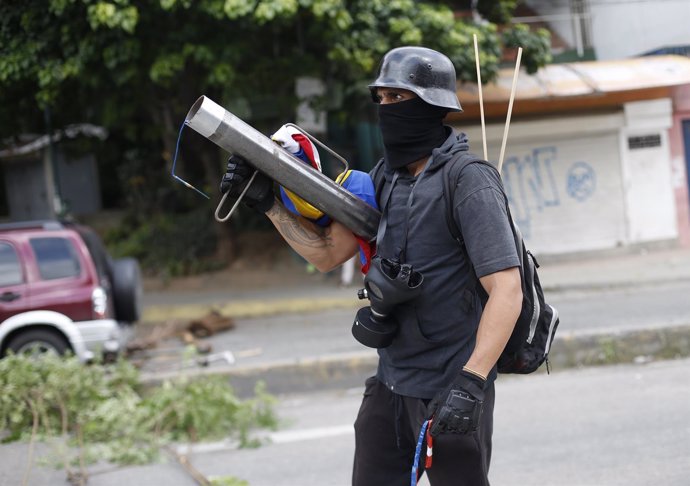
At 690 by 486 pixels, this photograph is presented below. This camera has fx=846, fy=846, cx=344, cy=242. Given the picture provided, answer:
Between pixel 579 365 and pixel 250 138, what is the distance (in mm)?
5299

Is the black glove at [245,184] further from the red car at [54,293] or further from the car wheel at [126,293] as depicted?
the car wheel at [126,293]

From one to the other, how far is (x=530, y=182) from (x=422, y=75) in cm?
1233

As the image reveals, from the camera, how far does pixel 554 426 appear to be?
5570mm

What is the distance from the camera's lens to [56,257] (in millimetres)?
8453

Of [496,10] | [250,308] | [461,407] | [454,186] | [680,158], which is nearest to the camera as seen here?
[461,407]

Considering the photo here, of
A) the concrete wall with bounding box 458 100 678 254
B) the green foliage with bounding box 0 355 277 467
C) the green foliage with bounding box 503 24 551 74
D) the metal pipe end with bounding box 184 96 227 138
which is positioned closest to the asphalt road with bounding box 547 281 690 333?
the concrete wall with bounding box 458 100 678 254

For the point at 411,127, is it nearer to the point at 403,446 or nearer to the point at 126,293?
the point at 403,446

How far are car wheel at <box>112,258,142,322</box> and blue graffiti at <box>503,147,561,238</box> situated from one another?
770 cm

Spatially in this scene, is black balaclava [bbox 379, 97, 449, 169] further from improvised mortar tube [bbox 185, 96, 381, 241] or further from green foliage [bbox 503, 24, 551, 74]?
green foliage [bbox 503, 24, 551, 74]

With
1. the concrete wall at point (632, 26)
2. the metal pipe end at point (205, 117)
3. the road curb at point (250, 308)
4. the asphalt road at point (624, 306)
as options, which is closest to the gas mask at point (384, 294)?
the metal pipe end at point (205, 117)

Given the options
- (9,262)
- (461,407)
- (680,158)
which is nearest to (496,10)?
(680,158)

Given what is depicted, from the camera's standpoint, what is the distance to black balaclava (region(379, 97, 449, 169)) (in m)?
2.75

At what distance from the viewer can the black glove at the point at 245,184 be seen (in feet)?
9.37

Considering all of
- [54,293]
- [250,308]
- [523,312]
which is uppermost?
[523,312]
